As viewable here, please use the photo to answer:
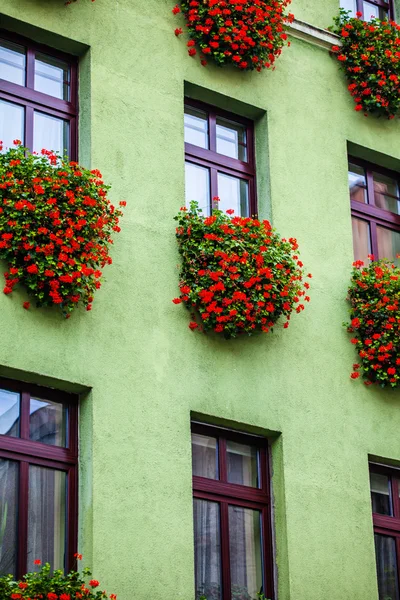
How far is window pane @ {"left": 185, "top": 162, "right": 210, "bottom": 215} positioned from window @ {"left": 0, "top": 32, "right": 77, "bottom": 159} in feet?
5.48

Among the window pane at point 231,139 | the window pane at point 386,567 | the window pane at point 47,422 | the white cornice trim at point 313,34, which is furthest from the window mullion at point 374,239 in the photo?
the window pane at point 47,422

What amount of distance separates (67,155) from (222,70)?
2.76 m

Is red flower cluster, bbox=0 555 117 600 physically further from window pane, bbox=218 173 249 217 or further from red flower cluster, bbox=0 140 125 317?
window pane, bbox=218 173 249 217

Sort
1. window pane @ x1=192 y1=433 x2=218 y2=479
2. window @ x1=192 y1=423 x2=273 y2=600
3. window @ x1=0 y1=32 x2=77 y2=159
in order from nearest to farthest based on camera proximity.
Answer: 1. window @ x1=192 y1=423 x2=273 y2=600
2. window pane @ x1=192 y1=433 x2=218 y2=479
3. window @ x1=0 y1=32 x2=77 y2=159

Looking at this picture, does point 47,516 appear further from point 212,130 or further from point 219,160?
point 212,130

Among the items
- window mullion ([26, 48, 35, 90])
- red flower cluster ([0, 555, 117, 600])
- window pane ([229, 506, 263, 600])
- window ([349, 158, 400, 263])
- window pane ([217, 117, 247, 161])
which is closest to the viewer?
red flower cluster ([0, 555, 117, 600])

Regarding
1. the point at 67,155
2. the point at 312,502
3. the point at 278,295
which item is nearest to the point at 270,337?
the point at 278,295

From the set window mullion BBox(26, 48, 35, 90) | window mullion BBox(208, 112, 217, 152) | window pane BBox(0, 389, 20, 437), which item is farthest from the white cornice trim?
window pane BBox(0, 389, 20, 437)

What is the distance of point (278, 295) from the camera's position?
1628 cm

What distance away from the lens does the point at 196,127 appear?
17.7 metres

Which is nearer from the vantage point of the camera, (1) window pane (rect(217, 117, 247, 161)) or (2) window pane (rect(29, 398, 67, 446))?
(2) window pane (rect(29, 398, 67, 446))

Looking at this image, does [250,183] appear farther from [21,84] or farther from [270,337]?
[21,84]

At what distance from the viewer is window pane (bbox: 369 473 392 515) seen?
56.4ft

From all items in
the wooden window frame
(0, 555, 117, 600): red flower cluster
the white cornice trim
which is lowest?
(0, 555, 117, 600): red flower cluster
